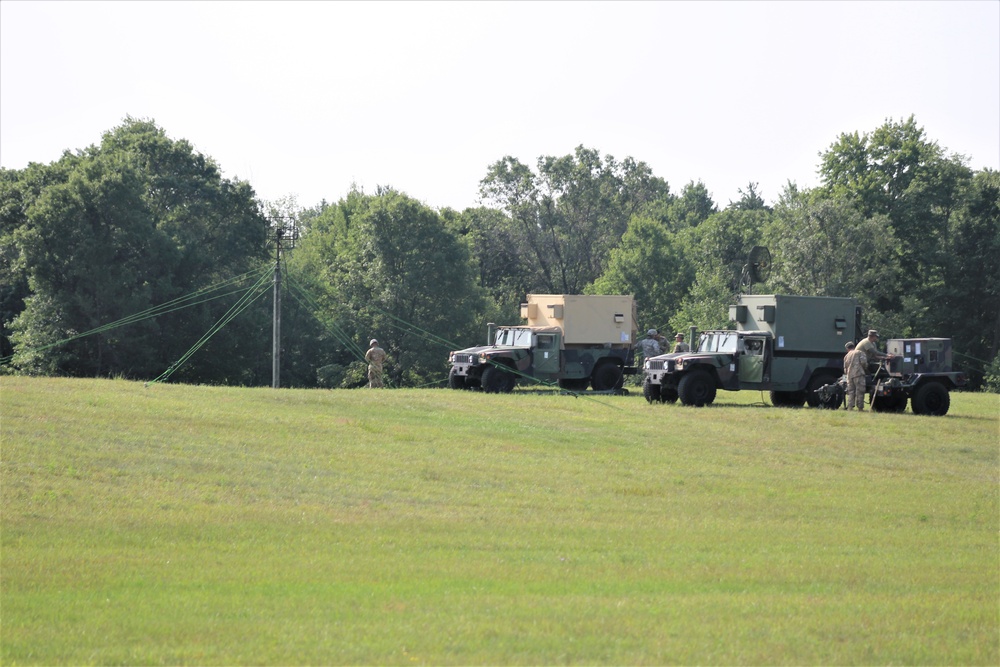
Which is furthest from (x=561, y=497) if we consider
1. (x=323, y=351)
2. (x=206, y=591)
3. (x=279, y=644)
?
(x=323, y=351)

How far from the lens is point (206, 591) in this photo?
9133mm

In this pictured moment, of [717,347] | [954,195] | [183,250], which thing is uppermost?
[954,195]

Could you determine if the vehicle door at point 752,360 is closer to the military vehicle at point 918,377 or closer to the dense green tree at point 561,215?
the military vehicle at point 918,377

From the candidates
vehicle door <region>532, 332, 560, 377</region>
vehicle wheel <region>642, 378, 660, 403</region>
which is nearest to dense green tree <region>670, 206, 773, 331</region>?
vehicle door <region>532, 332, 560, 377</region>

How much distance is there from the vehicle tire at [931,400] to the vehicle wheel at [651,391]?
5.62 m

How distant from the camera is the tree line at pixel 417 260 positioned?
45.3 metres

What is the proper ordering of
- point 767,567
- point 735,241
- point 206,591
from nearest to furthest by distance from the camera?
1. point 206,591
2. point 767,567
3. point 735,241

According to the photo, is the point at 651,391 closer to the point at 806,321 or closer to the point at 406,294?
the point at 806,321

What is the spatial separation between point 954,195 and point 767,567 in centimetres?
5420

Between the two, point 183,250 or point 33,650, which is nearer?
point 33,650

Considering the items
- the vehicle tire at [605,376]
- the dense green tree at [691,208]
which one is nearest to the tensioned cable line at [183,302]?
the vehicle tire at [605,376]

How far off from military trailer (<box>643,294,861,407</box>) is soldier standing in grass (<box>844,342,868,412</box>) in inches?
48.3

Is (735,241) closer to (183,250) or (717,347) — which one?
(183,250)

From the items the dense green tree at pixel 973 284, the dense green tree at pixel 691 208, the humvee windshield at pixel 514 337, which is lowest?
the humvee windshield at pixel 514 337
